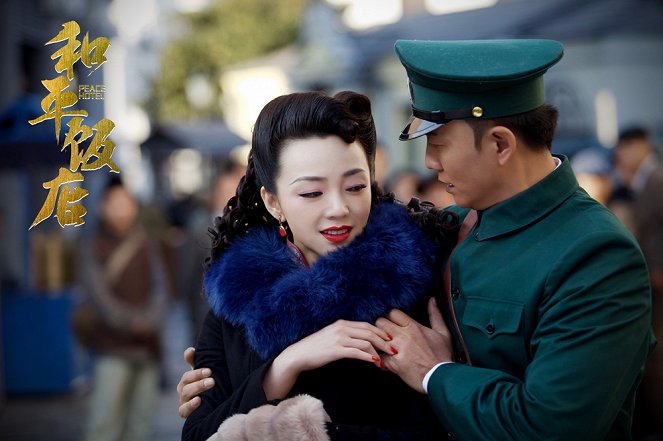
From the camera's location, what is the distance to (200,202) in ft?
70.9

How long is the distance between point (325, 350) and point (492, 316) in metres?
0.44

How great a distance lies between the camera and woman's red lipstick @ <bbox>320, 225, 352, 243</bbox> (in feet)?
7.61

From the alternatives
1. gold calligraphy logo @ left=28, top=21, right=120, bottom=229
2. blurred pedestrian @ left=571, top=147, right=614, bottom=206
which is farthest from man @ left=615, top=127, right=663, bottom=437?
gold calligraphy logo @ left=28, top=21, right=120, bottom=229

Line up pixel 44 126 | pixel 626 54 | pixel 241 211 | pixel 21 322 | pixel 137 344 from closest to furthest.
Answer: pixel 241 211
pixel 44 126
pixel 137 344
pixel 21 322
pixel 626 54

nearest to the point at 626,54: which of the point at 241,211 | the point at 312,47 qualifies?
the point at 312,47

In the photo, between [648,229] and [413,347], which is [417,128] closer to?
[413,347]

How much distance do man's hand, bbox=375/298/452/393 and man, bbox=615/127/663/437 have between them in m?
2.68

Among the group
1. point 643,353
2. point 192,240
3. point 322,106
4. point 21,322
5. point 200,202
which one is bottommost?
point 200,202

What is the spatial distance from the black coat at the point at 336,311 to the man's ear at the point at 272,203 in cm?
10

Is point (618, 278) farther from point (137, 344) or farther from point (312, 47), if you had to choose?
point (312, 47)

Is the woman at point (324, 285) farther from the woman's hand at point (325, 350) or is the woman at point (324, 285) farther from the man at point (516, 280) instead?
the man at point (516, 280)

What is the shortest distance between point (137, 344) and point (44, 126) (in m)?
1.59

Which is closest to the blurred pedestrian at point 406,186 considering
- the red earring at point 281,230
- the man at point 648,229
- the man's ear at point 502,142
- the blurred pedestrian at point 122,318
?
the man at point 648,229

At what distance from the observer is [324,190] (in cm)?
230
